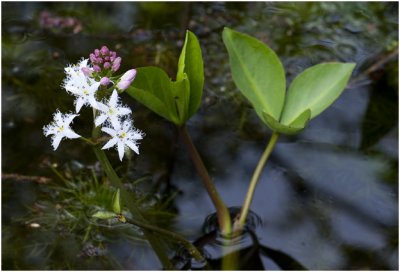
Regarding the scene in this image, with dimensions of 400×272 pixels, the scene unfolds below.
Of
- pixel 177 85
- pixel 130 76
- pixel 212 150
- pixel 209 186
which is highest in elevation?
pixel 130 76

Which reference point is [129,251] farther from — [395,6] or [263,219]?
[395,6]

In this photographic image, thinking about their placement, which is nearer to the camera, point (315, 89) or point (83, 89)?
point (83, 89)

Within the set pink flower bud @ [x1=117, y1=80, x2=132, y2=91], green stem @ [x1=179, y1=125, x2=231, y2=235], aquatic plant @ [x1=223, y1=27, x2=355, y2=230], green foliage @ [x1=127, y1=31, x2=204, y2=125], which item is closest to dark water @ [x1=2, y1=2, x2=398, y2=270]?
green stem @ [x1=179, y1=125, x2=231, y2=235]

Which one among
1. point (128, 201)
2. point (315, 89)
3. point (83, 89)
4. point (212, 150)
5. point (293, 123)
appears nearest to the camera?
point (83, 89)

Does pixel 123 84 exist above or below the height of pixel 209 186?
above

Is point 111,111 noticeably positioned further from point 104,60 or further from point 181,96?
point 181,96

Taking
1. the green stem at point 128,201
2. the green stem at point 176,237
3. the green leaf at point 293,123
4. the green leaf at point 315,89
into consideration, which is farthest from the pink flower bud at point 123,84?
the green leaf at point 315,89

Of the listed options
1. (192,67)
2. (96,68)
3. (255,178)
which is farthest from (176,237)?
(96,68)
